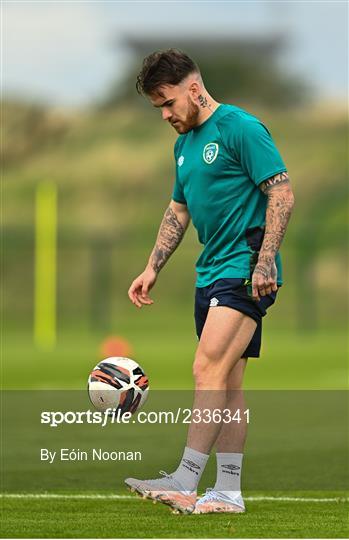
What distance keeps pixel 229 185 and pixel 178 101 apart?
0.44m

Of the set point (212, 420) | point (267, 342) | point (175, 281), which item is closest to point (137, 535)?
point (212, 420)

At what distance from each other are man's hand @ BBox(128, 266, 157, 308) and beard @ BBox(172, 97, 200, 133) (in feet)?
2.51

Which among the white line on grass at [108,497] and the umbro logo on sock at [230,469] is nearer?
the umbro logo on sock at [230,469]

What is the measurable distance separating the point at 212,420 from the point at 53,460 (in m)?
2.49

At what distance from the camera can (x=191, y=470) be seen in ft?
19.4

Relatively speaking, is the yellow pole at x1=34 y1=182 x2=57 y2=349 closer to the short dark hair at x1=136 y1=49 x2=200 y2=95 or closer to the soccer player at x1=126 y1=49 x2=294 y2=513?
the soccer player at x1=126 y1=49 x2=294 y2=513

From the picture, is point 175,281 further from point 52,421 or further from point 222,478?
point 222,478

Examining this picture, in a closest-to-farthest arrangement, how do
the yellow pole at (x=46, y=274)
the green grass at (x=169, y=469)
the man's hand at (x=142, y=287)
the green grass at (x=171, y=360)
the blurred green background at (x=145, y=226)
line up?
the green grass at (x=169, y=469) → the man's hand at (x=142, y=287) → the green grass at (x=171, y=360) → the blurred green background at (x=145, y=226) → the yellow pole at (x=46, y=274)

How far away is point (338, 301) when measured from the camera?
114ft

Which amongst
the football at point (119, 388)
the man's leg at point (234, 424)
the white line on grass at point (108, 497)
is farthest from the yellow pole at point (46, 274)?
the man's leg at point (234, 424)

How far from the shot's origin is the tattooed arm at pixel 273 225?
19.2 ft

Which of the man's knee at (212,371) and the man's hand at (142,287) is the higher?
the man's hand at (142,287)

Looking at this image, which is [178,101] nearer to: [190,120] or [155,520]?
[190,120]

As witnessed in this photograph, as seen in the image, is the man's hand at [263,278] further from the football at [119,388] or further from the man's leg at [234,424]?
the football at [119,388]
